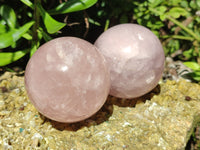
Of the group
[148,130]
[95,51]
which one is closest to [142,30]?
[95,51]

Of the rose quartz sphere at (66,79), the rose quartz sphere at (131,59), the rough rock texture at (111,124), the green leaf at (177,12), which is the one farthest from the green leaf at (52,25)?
the green leaf at (177,12)

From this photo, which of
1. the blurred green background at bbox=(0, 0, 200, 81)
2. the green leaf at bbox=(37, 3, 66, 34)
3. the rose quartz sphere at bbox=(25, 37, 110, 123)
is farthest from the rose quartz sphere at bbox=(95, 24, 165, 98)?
the blurred green background at bbox=(0, 0, 200, 81)

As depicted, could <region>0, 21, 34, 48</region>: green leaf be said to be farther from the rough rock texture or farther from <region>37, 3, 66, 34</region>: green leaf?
the rough rock texture

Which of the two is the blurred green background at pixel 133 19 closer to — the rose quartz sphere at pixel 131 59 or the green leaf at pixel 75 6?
the green leaf at pixel 75 6

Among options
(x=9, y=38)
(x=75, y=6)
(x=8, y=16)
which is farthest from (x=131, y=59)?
(x=8, y=16)

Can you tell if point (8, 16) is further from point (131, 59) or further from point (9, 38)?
point (131, 59)

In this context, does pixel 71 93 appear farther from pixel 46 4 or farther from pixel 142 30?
pixel 46 4
